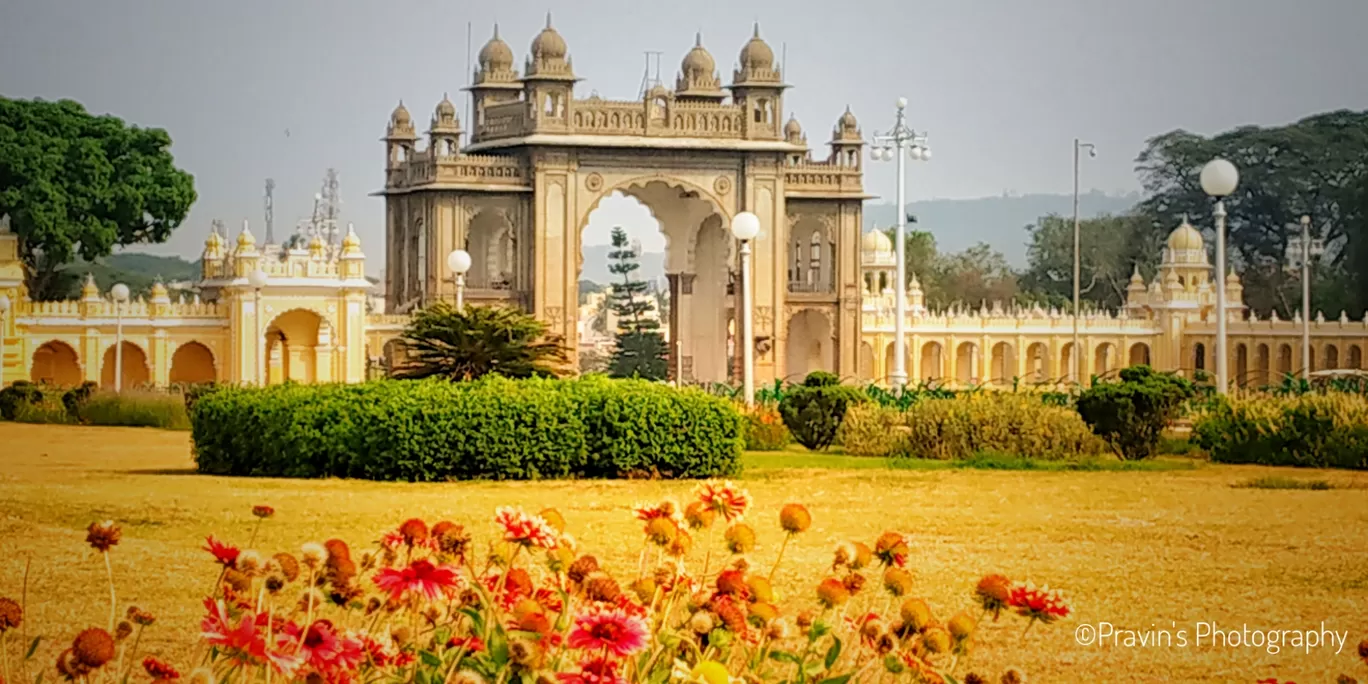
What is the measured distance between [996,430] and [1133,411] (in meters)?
1.33

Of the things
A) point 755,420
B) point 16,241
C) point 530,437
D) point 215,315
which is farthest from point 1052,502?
point 16,241

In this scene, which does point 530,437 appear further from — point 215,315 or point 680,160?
point 680,160

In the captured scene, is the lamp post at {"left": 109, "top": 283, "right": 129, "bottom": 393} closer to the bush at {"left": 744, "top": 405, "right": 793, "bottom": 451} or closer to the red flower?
the bush at {"left": 744, "top": 405, "right": 793, "bottom": 451}

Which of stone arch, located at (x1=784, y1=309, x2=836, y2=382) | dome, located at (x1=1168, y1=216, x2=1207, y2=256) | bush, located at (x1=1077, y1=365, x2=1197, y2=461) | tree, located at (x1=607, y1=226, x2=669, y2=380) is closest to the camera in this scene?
bush, located at (x1=1077, y1=365, x2=1197, y2=461)

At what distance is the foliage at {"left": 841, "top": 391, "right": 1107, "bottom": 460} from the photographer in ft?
63.2

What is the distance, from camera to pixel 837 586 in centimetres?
542

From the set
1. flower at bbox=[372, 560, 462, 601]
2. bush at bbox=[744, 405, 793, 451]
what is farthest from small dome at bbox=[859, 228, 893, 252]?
flower at bbox=[372, 560, 462, 601]

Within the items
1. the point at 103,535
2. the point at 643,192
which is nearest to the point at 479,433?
the point at 103,535

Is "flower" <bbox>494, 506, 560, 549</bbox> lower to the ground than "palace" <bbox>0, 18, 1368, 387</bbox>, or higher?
lower

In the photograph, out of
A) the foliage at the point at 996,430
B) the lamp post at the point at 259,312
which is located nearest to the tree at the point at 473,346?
the foliage at the point at 996,430

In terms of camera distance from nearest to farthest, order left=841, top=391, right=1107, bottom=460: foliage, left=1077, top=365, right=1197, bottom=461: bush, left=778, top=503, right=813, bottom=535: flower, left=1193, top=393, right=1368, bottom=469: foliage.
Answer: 1. left=778, top=503, right=813, bottom=535: flower
2. left=1193, top=393, right=1368, bottom=469: foliage
3. left=841, top=391, right=1107, bottom=460: foliage
4. left=1077, top=365, right=1197, bottom=461: bush

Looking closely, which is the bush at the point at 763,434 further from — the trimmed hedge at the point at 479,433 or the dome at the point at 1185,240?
the dome at the point at 1185,240

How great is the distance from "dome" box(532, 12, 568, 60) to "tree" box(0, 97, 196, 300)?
28.5ft

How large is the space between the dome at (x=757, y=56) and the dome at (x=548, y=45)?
4.18m
